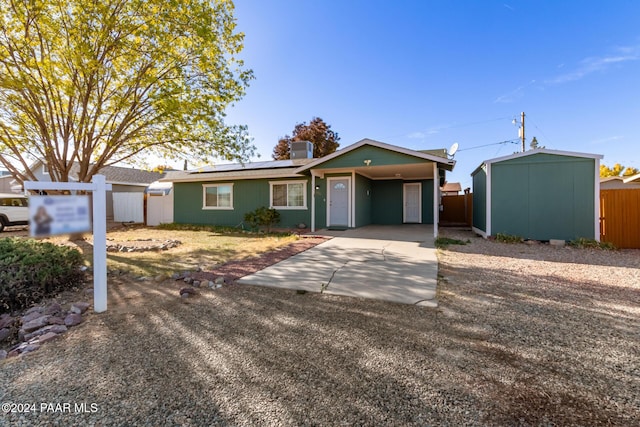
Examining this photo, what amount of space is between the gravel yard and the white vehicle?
1414cm

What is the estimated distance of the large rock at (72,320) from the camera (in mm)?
3020

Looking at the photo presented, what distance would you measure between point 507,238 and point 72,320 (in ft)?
34.3

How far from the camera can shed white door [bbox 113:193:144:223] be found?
16.9m

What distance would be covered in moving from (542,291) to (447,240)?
4.78m

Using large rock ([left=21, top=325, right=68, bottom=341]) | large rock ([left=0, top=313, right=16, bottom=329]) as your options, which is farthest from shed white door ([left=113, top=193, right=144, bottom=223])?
large rock ([left=21, top=325, right=68, bottom=341])

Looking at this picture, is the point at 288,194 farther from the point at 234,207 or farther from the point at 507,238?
the point at 507,238

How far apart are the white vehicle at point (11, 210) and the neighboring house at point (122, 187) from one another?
1.42 metres

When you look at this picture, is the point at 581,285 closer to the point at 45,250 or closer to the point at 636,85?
the point at 45,250

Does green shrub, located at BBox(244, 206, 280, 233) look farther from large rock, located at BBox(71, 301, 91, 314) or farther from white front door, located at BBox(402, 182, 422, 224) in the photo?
large rock, located at BBox(71, 301, 91, 314)

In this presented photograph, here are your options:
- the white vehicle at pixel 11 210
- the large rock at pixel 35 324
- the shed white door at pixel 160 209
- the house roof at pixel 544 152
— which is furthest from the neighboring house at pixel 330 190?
the large rock at pixel 35 324

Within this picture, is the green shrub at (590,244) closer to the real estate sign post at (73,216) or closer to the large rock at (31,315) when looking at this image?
the real estate sign post at (73,216)

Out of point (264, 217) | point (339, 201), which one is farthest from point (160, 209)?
point (339, 201)

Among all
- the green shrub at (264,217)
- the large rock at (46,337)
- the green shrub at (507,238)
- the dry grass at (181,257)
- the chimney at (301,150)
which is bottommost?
the large rock at (46,337)

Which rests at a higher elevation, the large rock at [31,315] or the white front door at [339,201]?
the white front door at [339,201]
